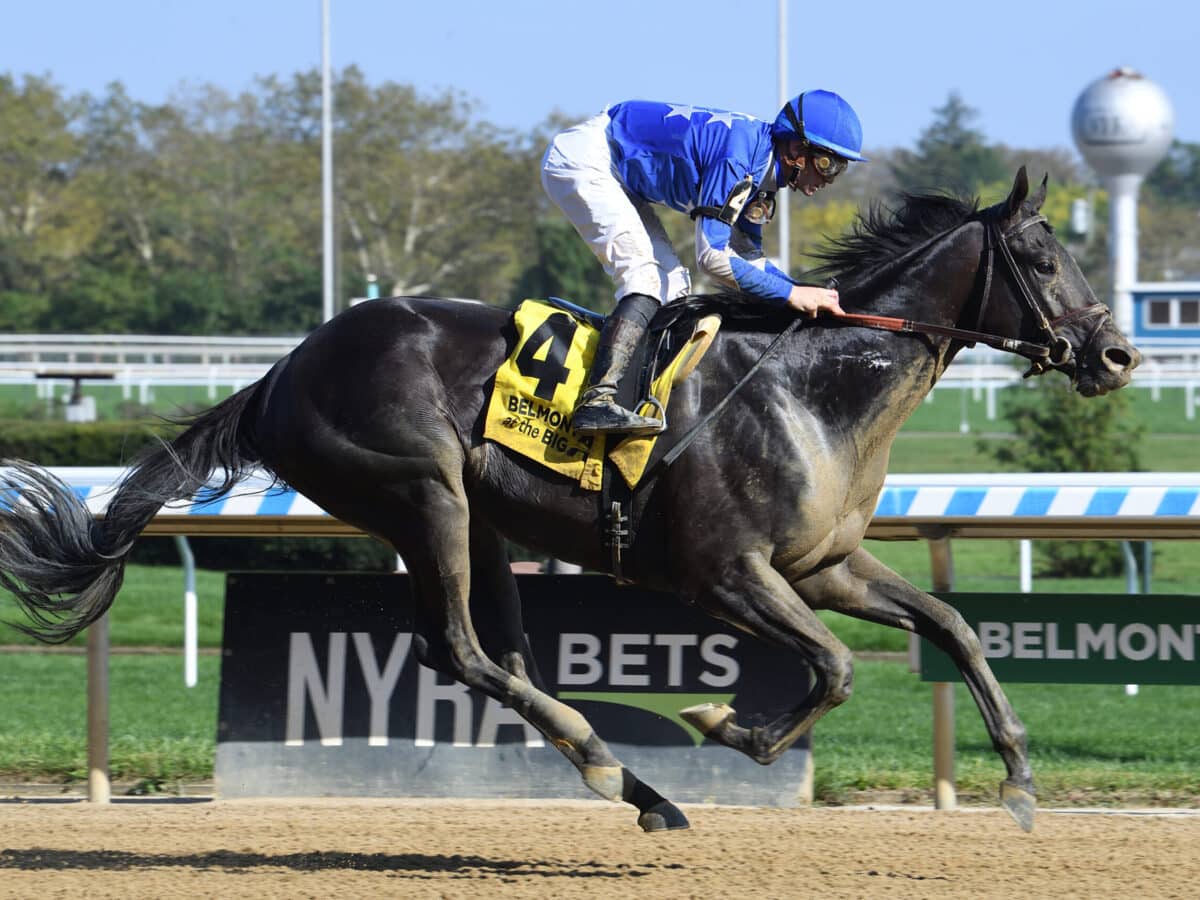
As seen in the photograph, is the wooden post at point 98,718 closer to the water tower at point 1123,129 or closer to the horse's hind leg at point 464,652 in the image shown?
the horse's hind leg at point 464,652

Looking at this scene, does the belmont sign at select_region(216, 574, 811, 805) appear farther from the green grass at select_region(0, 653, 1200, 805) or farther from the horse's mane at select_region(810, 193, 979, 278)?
the horse's mane at select_region(810, 193, 979, 278)

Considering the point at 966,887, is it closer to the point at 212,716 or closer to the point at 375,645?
the point at 375,645

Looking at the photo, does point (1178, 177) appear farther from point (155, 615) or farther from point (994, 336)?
point (994, 336)

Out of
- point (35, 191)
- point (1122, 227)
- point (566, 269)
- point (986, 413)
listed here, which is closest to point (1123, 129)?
point (1122, 227)

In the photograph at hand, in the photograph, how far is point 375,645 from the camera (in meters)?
5.56

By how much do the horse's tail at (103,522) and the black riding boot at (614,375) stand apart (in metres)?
1.07

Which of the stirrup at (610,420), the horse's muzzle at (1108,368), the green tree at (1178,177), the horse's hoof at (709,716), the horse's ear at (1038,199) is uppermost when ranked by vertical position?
the green tree at (1178,177)

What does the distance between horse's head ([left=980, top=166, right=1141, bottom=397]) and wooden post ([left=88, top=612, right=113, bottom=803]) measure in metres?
3.03

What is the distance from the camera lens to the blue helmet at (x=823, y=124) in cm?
438

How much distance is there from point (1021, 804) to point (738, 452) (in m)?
1.19

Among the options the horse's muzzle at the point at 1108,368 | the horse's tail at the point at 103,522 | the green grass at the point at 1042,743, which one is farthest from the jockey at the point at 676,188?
the green grass at the point at 1042,743

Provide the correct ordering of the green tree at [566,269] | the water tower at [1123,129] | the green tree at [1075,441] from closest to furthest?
the green tree at [1075,441] < the green tree at [566,269] < the water tower at [1123,129]

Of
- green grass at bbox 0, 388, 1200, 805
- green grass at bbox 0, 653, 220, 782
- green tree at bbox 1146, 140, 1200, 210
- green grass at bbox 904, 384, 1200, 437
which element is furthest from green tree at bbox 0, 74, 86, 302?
green tree at bbox 1146, 140, 1200, 210

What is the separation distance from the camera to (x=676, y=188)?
446 cm
